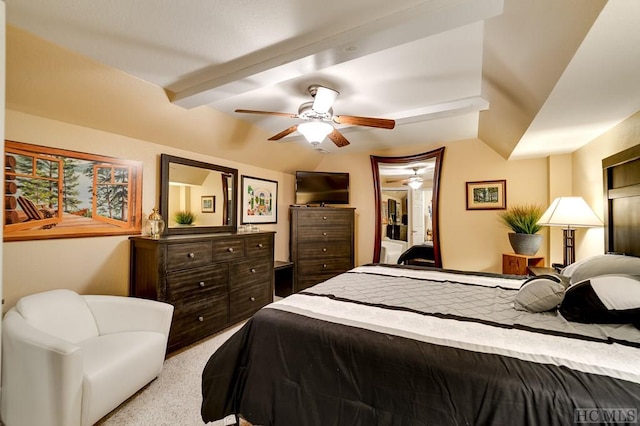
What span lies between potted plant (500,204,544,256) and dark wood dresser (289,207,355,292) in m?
2.24

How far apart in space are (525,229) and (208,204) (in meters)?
4.01

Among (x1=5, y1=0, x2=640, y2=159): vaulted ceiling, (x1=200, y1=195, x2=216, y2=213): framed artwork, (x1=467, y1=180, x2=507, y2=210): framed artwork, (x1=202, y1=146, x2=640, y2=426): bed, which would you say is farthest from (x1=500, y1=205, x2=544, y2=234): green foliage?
(x1=200, y1=195, x2=216, y2=213): framed artwork

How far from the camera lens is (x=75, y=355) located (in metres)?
1.46

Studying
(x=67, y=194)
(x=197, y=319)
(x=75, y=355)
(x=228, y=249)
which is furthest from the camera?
(x=228, y=249)

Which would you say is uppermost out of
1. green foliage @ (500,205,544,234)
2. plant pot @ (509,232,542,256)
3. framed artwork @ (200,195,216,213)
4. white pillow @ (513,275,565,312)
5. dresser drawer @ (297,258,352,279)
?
framed artwork @ (200,195,216,213)

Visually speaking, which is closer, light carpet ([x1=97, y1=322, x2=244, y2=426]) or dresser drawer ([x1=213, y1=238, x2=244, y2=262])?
light carpet ([x1=97, y1=322, x2=244, y2=426])

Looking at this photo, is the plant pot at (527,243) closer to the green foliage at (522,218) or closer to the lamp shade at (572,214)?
the green foliage at (522,218)

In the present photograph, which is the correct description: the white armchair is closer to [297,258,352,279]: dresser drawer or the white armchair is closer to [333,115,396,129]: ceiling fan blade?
[333,115,396,129]: ceiling fan blade

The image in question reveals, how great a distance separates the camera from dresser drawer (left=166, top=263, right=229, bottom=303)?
2490 millimetres

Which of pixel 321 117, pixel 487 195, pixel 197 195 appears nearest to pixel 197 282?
pixel 197 195

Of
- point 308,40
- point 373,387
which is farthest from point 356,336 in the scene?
point 308,40

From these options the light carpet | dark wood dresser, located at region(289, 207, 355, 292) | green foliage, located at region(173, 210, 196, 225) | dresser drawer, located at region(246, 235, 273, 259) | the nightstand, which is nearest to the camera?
the light carpet

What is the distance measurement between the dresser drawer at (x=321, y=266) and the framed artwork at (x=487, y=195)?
2.12m

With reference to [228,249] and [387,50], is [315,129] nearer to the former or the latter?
[387,50]
